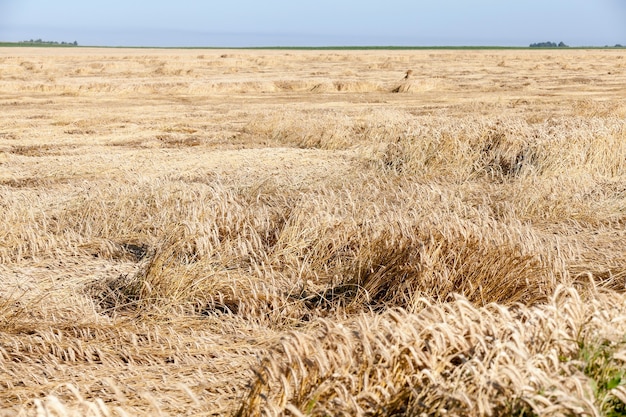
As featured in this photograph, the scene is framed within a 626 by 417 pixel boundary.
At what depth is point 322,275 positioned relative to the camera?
557 cm

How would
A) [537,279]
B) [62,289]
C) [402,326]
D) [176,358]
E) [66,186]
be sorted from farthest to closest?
1. [66,186]
2. [62,289]
3. [537,279]
4. [176,358]
5. [402,326]

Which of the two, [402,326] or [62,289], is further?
[62,289]

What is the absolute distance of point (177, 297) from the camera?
5.04 metres

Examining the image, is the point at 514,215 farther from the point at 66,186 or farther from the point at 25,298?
the point at 66,186

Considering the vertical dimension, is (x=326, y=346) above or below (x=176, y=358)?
above

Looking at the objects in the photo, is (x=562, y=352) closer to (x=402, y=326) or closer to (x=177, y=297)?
(x=402, y=326)

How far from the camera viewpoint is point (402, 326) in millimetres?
3033

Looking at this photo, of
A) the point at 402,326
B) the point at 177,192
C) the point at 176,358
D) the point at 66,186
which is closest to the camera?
the point at 402,326

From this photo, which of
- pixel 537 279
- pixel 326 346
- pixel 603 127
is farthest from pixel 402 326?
pixel 603 127

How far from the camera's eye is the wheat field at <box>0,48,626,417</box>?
2.86 metres

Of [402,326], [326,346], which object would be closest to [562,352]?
[402,326]

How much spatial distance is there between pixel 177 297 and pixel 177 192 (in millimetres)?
2851

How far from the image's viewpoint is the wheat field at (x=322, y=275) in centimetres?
286

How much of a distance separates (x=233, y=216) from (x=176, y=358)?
2531mm
